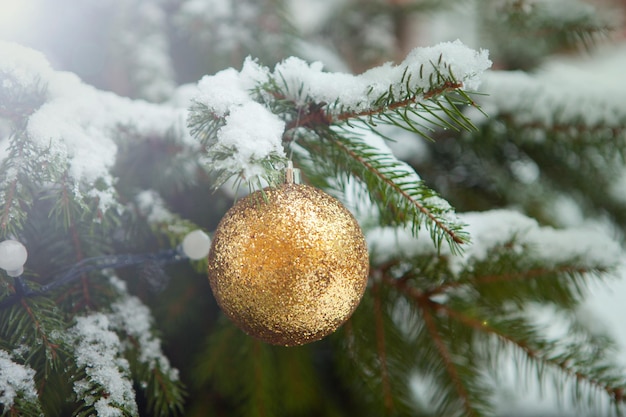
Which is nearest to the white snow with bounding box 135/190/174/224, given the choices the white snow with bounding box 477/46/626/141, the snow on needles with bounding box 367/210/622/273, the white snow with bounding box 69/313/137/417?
the white snow with bounding box 69/313/137/417

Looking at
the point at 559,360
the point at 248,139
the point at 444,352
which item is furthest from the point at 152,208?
the point at 559,360

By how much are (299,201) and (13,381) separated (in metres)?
0.24

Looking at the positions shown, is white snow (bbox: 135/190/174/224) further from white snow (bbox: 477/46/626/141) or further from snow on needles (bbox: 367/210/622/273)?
white snow (bbox: 477/46/626/141)

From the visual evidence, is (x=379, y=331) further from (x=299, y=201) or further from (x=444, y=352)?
(x=299, y=201)

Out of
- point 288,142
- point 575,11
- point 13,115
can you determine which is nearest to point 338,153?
point 288,142

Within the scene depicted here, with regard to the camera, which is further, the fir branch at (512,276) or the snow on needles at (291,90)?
the fir branch at (512,276)

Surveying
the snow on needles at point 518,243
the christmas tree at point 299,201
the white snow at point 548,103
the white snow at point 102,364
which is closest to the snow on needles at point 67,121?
the christmas tree at point 299,201

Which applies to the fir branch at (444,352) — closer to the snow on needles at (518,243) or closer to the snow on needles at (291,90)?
the snow on needles at (518,243)

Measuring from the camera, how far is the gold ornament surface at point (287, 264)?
318mm

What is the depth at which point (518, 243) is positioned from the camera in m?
0.49

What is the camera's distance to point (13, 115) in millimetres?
364

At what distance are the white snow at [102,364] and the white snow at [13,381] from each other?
0.10ft

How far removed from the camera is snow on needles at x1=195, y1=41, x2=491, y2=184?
0.94 ft

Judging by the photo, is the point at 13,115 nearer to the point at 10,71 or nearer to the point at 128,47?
the point at 10,71
